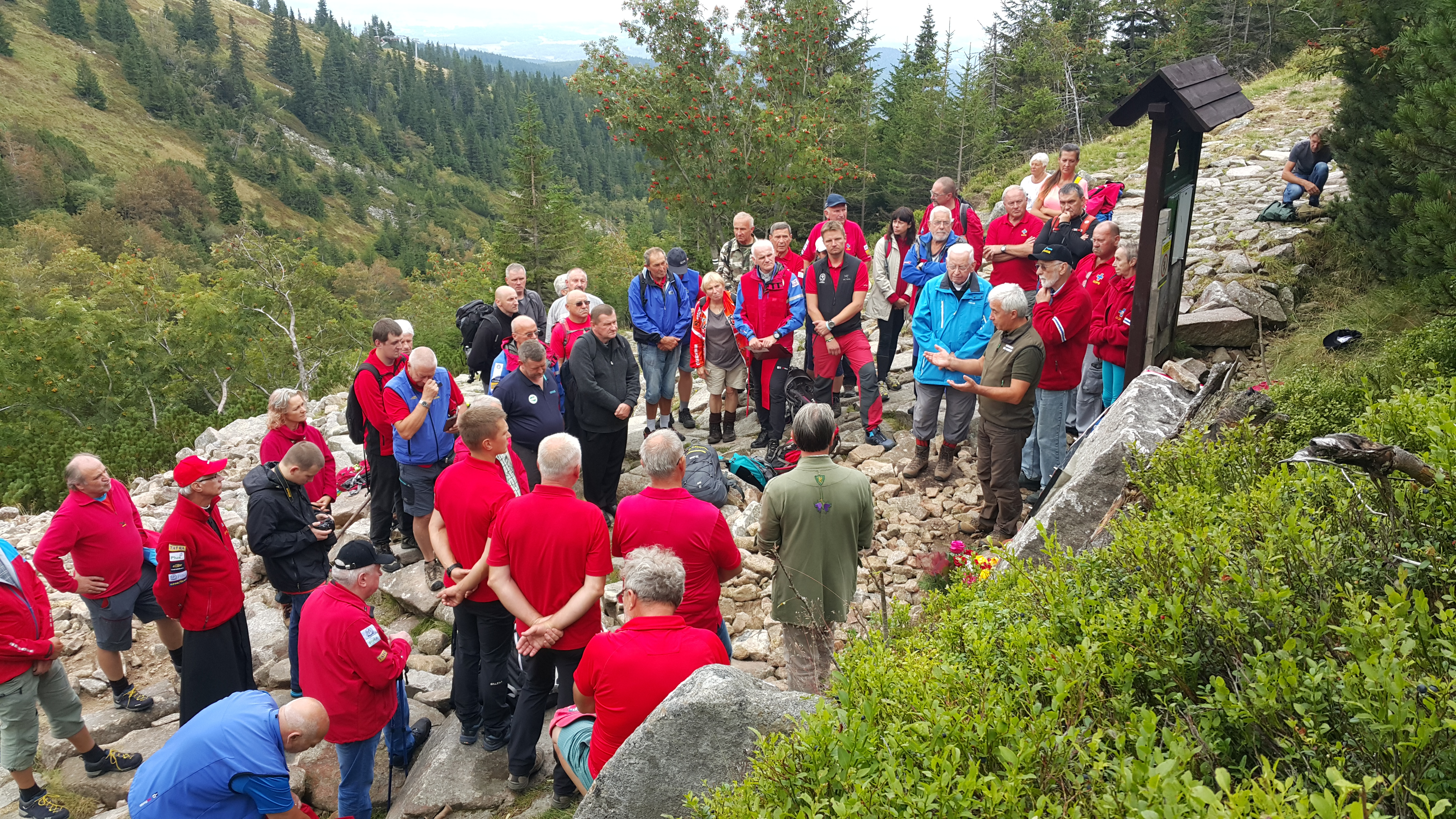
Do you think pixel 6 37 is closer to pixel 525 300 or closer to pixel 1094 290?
pixel 525 300

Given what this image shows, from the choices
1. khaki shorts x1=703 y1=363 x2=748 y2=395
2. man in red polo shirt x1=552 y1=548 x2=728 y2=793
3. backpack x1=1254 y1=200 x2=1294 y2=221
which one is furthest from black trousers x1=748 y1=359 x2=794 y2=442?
backpack x1=1254 y1=200 x2=1294 y2=221

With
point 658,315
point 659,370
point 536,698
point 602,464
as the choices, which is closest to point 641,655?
point 536,698

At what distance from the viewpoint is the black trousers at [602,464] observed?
7395 mm

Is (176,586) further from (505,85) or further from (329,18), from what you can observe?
(329,18)

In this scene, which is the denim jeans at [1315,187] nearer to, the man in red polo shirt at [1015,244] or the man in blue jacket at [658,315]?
the man in red polo shirt at [1015,244]

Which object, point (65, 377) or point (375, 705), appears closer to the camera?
point (375, 705)

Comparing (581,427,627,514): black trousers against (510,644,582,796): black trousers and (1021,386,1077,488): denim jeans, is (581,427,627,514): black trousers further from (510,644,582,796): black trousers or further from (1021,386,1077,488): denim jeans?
(1021,386,1077,488): denim jeans

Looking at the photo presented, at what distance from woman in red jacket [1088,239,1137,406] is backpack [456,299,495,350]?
625cm

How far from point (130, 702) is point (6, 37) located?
Answer: 383 ft

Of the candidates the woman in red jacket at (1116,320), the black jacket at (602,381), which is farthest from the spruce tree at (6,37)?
the woman in red jacket at (1116,320)

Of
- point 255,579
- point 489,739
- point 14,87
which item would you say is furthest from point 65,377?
point 14,87

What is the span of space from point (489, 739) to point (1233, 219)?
39.0 ft

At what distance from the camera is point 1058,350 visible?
250 inches

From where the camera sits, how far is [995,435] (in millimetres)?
6035
